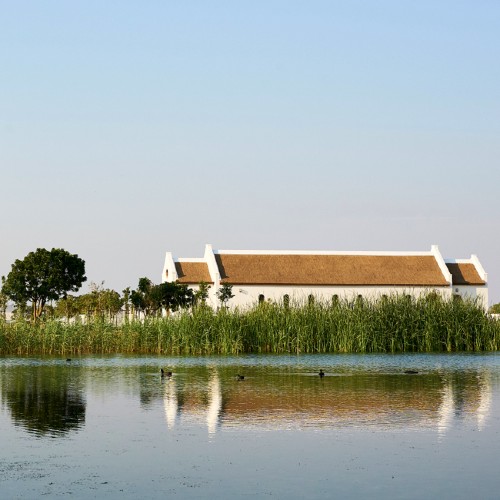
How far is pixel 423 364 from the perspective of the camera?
30.7m

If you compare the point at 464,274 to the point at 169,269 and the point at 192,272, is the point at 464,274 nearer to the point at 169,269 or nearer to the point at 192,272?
the point at 192,272

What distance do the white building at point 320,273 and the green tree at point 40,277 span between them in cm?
1870

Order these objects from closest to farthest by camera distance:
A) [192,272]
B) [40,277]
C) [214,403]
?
[214,403] → [40,277] → [192,272]

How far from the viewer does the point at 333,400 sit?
63.9 feet

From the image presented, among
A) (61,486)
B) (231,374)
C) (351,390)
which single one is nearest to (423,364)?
(231,374)

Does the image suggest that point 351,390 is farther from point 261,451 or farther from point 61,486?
point 61,486

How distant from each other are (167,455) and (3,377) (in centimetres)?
1427

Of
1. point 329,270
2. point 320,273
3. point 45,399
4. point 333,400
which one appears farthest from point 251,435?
point 329,270

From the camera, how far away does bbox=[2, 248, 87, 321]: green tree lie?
5866cm

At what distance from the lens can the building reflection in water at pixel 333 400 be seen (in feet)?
53.2

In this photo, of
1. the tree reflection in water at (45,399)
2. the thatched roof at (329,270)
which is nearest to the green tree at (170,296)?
the thatched roof at (329,270)

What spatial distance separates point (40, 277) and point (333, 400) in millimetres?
42031

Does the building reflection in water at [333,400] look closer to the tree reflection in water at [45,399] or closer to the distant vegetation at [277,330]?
the tree reflection in water at [45,399]

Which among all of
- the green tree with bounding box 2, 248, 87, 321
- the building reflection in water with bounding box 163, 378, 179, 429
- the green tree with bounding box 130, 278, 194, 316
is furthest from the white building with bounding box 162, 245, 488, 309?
the building reflection in water with bounding box 163, 378, 179, 429
